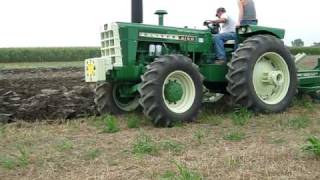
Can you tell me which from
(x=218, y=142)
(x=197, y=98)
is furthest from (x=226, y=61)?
(x=218, y=142)

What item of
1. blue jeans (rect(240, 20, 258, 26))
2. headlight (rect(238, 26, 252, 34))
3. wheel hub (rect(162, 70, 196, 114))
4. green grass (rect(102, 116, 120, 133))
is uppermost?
blue jeans (rect(240, 20, 258, 26))

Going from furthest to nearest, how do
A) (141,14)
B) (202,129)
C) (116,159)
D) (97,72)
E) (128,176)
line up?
(141,14)
(97,72)
(202,129)
(116,159)
(128,176)

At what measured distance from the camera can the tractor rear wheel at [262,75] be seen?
372 inches

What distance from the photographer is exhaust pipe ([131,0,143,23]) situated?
979 cm

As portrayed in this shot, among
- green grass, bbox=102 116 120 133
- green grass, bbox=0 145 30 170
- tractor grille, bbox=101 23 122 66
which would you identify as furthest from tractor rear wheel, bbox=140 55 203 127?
green grass, bbox=0 145 30 170

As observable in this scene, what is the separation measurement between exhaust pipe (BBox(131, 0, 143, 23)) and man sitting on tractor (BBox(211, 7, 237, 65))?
1.29 metres

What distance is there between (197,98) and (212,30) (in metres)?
1.89

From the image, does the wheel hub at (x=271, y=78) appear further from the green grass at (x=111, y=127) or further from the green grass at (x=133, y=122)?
the green grass at (x=111, y=127)

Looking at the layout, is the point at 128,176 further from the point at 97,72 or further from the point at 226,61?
the point at 226,61

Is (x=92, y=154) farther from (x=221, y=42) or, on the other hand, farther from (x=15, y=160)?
(x=221, y=42)

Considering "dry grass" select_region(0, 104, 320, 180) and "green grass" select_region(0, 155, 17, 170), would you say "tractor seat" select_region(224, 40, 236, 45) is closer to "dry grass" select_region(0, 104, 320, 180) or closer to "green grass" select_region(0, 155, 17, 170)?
"dry grass" select_region(0, 104, 320, 180)

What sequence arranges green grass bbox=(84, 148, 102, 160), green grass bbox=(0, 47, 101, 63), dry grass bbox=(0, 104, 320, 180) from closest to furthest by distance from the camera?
dry grass bbox=(0, 104, 320, 180), green grass bbox=(84, 148, 102, 160), green grass bbox=(0, 47, 101, 63)

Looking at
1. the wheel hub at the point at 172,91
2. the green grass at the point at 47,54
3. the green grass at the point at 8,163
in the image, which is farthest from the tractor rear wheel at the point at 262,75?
the green grass at the point at 47,54

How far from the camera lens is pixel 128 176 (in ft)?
17.6
